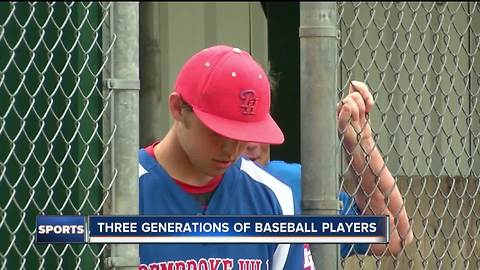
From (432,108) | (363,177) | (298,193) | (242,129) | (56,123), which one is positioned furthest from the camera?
(432,108)

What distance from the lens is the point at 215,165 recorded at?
3.44 m

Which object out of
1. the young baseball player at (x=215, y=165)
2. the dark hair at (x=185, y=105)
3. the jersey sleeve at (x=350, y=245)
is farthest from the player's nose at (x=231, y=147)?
the jersey sleeve at (x=350, y=245)

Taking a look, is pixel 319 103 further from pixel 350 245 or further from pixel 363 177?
pixel 350 245

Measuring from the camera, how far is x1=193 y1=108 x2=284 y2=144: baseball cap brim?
3.33 meters

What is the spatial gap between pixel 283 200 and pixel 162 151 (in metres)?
0.40

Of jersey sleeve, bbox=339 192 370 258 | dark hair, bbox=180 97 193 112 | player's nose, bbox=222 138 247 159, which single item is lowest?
jersey sleeve, bbox=339 192 370 258

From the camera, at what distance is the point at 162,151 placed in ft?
11.8

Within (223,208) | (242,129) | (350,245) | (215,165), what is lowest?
(350,245)

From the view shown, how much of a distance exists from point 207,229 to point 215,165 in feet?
0.60

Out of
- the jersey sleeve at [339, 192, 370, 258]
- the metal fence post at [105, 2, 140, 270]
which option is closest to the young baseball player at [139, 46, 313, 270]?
the metal fence post at [105, 2, 140, 270]

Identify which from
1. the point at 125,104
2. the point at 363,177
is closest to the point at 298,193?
the point at 363,177

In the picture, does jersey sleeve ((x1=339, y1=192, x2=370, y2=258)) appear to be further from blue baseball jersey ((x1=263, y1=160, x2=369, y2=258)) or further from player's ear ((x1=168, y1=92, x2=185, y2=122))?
player's ear ((x1=168, y1=92, x2=185, y2=122))

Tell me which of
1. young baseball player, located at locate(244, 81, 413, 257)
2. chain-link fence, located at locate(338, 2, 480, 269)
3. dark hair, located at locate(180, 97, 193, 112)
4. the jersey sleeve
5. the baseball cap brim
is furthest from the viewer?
chain-link fence, located at locate(338, 2, 480, 269)

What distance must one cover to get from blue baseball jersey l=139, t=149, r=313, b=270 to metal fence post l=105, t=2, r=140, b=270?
0.11 m
